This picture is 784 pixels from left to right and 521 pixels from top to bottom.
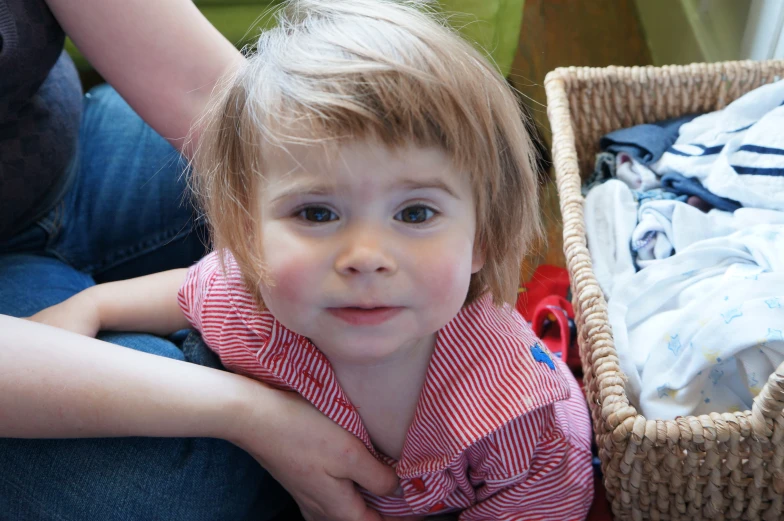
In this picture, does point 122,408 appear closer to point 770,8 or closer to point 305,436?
point 305,436

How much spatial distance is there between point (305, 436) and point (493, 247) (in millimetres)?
270

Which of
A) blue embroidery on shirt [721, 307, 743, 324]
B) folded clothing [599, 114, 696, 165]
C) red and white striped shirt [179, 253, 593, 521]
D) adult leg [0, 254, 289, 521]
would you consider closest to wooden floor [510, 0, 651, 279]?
folded clothing [599, 114, 696, 165]

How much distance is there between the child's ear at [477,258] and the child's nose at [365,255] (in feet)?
0.47

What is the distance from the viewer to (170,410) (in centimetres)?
70

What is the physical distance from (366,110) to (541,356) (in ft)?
1.09

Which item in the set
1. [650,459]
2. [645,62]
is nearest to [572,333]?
[650,459]

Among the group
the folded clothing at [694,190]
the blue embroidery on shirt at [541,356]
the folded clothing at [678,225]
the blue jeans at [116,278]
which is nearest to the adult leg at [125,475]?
the blue jeans at [116,278]

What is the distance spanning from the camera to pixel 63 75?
0.94 metres

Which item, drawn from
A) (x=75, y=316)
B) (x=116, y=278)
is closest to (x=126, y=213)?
(x=116, y=278)

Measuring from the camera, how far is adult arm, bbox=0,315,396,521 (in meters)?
0.65

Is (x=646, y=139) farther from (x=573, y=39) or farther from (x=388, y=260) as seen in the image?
(x=573, y=39)

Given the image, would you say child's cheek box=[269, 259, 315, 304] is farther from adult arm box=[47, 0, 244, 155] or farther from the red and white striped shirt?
adult arm box=[47, 0, 244, 155]

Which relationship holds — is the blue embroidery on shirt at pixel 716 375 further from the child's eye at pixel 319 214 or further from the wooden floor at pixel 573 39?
the wooden floor at pixel 573 39

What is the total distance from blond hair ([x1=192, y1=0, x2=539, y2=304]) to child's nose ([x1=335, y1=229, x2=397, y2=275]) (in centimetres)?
8
